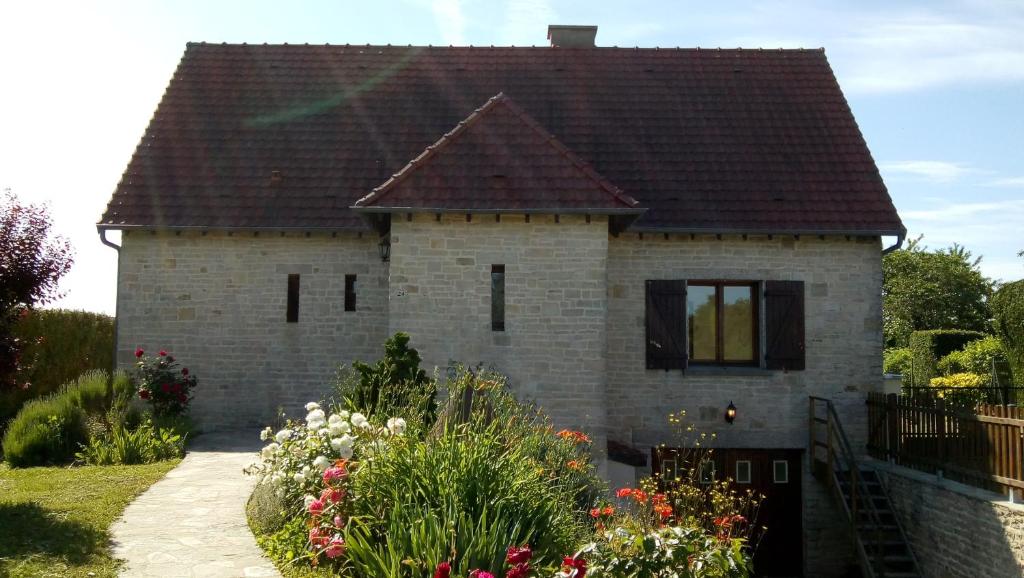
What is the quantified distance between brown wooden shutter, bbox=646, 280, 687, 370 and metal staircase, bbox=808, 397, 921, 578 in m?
2.22

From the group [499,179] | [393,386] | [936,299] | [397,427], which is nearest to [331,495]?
[397,427]

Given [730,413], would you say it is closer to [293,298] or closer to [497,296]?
[497,296]

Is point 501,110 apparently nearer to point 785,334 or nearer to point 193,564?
point 785,334

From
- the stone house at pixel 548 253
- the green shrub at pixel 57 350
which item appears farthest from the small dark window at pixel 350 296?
the green shrub at pixel 57 350

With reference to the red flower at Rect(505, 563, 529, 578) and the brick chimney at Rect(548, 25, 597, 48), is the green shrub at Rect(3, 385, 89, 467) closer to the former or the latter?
the red flower at Rect(505, 563, 529, 578)

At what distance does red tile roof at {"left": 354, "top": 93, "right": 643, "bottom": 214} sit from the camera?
444 inches

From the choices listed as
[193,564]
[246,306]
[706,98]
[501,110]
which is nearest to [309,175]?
[246,306]

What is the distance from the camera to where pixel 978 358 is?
2156cm

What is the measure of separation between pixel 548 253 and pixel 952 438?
19.0 ft

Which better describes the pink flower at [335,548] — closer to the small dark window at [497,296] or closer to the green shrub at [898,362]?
the small dark window at [497,296]

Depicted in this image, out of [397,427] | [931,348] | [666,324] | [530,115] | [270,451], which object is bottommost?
[270,451]

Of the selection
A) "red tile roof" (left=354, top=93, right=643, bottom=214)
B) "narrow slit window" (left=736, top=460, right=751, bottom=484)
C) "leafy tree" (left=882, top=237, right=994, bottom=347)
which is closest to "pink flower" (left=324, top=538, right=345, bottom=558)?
"red tile roof" (left=354, top=93, right=643, bottom=214)

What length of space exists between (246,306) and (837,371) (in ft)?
31.2

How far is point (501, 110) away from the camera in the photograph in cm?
1246
